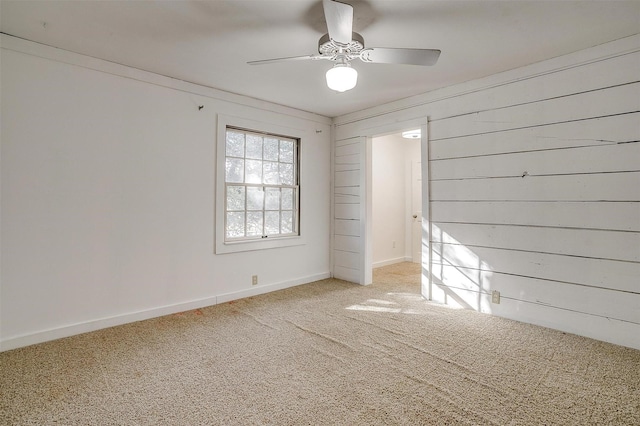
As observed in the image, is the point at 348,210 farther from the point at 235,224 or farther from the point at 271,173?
the point at 235,224

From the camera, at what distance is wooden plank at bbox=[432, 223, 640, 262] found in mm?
2508

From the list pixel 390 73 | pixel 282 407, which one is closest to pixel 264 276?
pixel 282 407

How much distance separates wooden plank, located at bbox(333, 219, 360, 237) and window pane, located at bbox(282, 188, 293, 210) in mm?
806

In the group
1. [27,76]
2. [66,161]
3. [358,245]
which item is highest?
[27,76]

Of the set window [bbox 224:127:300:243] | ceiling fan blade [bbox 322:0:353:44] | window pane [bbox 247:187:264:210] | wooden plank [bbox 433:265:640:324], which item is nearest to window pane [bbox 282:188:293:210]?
window [bbox 224:127:300:243]

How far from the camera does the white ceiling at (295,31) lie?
2.09m

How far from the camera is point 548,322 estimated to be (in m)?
2.87

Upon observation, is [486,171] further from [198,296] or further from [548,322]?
[198,296]

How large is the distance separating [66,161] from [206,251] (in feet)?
4.98

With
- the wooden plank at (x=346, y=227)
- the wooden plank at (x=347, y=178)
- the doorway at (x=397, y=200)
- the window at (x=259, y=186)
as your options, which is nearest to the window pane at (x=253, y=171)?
the window at (x=259, y=186)

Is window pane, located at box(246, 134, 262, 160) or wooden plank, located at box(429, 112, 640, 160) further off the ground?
window pane, located at box(246, 134, 262, 160)

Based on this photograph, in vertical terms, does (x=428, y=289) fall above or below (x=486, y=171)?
below

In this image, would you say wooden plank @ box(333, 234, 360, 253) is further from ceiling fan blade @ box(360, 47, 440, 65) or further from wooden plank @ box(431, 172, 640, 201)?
ceiling fan blade @ box(360, 47, 440, 65)

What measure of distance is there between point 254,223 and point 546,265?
3.17m
